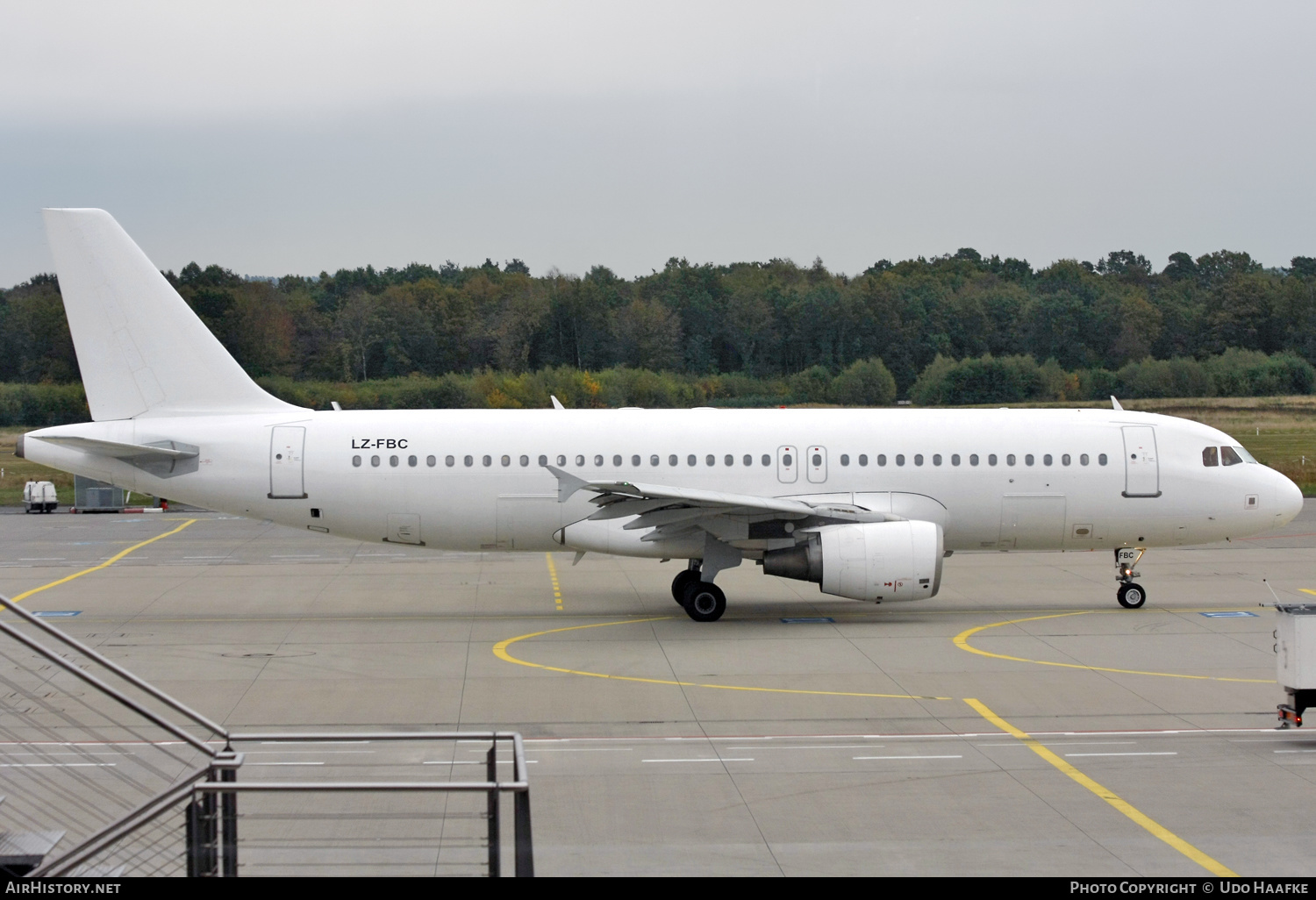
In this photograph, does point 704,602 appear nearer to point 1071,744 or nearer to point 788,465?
point 788,465

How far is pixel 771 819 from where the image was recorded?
11805mm

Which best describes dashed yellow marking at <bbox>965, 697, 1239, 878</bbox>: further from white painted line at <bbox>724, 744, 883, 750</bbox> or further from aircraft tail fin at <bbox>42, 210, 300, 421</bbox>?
aircraft tail fin at <bbox>42, 210, 300, 421</bbox>

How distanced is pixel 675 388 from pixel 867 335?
1982 cm

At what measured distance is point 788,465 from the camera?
23859mm

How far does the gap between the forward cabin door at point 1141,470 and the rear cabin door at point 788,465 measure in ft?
20.7

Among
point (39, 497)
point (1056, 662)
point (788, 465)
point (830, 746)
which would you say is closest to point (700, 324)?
point (39, 497)

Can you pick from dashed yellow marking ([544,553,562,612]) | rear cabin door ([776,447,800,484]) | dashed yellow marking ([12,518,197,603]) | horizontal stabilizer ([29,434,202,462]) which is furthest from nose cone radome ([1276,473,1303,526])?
dashed yellow marking ([12,518,197,603])

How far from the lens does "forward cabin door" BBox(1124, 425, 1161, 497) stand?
23.8m

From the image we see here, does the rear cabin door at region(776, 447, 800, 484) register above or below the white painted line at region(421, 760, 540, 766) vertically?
above

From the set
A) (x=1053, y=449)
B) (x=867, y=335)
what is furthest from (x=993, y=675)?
(x=867, y=335)

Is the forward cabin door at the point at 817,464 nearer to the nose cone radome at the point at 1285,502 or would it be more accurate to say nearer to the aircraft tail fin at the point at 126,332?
the nose cone radome at the point at 1285,502

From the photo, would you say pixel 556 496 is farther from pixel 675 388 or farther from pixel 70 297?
pixel 675 388

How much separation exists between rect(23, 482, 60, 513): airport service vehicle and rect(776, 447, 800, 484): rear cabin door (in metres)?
32.1

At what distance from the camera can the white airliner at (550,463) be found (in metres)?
23.6
